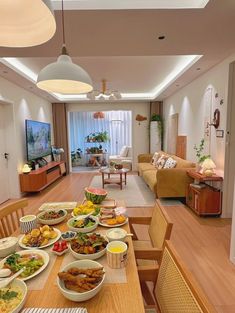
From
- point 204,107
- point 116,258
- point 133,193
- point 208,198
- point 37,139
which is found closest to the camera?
point 116,258

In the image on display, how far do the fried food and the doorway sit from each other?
3.99 m

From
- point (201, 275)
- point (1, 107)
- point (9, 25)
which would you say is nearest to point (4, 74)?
point (1, 107)

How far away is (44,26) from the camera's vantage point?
0.94 m

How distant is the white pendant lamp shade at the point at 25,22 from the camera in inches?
34.0

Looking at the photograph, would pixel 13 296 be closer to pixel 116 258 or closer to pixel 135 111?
pixel 116 258

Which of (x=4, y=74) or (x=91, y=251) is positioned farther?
(x=4, y=74)

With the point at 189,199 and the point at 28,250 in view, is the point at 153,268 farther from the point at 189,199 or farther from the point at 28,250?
the point at 189,199

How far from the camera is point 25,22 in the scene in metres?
0.94

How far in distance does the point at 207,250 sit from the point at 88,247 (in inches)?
74.6

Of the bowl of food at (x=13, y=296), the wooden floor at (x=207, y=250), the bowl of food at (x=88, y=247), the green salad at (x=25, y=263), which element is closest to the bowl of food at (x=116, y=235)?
the bowl of food at (x=88, y=247)

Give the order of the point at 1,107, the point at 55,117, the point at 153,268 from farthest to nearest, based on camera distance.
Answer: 1. the point at 55,117
2. the point at 1,107
3. the point at 153,268

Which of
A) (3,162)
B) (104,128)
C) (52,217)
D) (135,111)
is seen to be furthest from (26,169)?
(104,128)

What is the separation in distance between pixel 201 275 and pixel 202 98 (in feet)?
10.3

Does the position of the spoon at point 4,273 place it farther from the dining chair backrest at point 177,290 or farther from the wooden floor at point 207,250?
the wooden floor at point 207,250
